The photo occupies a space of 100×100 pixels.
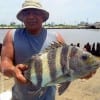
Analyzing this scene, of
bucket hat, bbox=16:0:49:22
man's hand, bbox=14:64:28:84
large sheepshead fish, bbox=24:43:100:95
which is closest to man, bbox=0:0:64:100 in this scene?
bucket hat, bbox=16:0:49:22

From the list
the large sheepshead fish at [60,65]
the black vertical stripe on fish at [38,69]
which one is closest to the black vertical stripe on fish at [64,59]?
the large sheepshead fish at [60,65]

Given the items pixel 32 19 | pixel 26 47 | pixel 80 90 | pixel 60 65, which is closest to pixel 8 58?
pixel 26 47

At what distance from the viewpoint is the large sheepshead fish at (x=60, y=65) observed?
133 inches

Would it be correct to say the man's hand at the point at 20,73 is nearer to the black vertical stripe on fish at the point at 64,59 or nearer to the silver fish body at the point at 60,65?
the silver fish body at the point at 60,65

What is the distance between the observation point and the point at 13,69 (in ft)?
12.8

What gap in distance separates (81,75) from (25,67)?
0.61m

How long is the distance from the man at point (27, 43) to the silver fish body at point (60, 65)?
2.03ft

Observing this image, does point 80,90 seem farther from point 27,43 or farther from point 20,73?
point 20,73

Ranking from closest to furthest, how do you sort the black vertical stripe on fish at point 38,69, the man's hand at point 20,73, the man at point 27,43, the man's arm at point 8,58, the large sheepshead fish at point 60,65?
the large sheepshead fish at point 60,65 → the black vertical stripe on fish at point 38,69 → the man's hand at point 20,73 → the man's arm at point 8,58 → the man at point 27,43

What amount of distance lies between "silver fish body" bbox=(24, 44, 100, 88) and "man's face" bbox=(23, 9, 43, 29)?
61 cm

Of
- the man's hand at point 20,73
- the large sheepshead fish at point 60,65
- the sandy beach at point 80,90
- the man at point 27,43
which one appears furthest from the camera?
the sandy beach at point 80,90

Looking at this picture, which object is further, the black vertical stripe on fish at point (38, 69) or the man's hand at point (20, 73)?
the man's hand at point (20, 73)

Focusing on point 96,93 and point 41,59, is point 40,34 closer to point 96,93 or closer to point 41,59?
point 41,59

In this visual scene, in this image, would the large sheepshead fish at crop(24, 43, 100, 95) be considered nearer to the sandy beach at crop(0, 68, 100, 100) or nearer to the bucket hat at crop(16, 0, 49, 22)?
the bucket hat at crop(16, 0, 49, 22)
